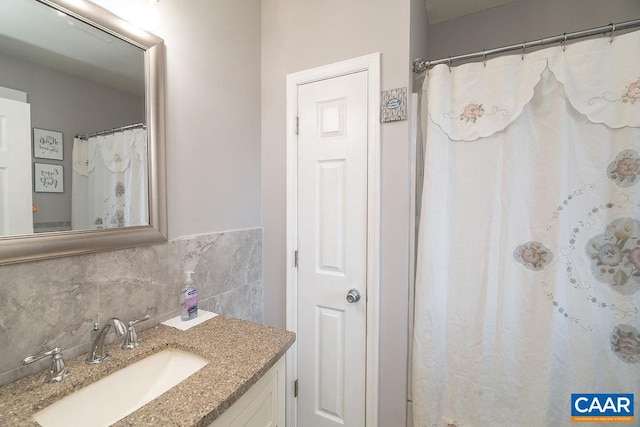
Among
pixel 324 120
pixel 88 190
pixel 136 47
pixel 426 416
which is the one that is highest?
pixel 136 47

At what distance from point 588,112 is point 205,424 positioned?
1.60 m

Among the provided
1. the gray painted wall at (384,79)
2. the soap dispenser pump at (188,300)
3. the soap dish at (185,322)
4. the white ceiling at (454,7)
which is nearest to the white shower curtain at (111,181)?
the soap dispenser pump at (188,300)

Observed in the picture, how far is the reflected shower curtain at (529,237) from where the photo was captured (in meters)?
0.98

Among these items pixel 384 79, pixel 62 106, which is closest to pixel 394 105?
pixel 384 79

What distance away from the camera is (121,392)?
83 centimetres

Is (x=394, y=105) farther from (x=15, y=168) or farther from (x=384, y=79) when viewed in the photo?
(x=15, y=168)

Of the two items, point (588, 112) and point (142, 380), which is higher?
point (588, 112)

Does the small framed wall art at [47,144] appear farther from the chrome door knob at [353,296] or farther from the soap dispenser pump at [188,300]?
the chrome door knob at [353,296]

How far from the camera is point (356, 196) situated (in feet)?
4.51

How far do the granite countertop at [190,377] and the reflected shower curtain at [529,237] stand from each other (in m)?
0.80

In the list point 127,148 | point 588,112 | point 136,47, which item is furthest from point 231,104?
point 588,112

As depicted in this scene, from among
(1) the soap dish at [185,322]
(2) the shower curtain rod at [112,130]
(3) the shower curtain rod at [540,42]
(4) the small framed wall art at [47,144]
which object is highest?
(3) the shower curtain rod at [540,42]

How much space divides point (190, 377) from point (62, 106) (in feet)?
3.05

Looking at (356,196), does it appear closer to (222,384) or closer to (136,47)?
(222,384)
